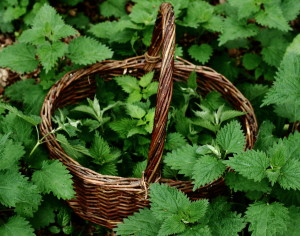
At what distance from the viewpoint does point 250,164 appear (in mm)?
1977

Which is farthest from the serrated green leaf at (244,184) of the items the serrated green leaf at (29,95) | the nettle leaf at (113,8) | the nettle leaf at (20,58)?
the nettle leaf at (113,8)

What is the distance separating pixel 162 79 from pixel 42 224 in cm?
111

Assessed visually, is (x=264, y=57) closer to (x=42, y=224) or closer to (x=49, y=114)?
(x=49, y=114)

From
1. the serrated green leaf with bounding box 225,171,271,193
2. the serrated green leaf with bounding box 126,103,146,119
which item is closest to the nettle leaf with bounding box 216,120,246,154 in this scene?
the serrated green leaf with bounding box 225,171,271,193

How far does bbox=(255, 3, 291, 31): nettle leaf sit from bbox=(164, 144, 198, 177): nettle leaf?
1.11 metres

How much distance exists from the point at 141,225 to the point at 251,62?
5.23ft

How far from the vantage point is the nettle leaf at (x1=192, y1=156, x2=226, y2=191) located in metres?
1.95

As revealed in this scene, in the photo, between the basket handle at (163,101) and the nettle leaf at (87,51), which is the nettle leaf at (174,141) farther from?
the nettle leaf at (87,51)

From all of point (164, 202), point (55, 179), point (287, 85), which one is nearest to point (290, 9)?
point (287, 85)

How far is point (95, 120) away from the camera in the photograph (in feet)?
8.13

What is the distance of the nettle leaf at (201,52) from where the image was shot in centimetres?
292

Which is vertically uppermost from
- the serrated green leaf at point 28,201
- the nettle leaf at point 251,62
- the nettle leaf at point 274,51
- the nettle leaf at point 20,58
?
the nettle leaf at point 274,51

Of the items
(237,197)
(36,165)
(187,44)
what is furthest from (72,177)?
(187,44)

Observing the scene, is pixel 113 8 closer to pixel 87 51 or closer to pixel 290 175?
pixel 87 51
